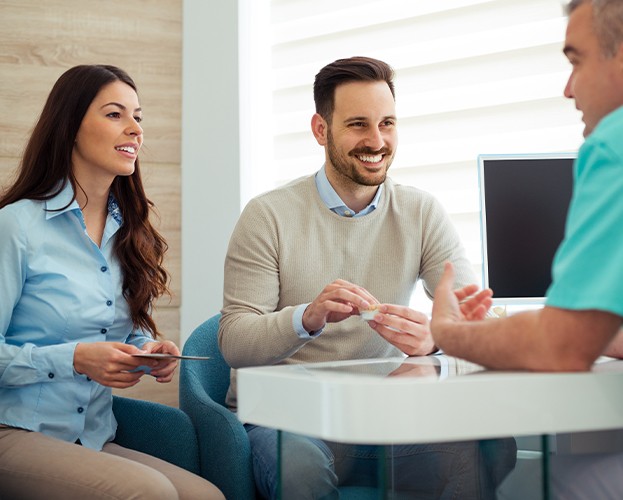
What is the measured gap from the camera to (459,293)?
5.32 feet

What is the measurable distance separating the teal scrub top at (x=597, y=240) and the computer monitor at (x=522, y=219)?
55.1 inches

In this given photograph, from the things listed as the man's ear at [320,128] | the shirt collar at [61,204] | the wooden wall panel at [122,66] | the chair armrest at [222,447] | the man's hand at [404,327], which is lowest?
the chair armrest at [222,447]

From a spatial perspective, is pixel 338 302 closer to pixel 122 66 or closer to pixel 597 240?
pixel 597 240

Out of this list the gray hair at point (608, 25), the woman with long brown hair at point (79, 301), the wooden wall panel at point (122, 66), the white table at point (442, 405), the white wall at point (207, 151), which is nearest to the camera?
the white table at point (442, 405)

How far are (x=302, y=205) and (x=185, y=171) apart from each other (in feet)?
3.80

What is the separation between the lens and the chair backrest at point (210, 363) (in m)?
2.46

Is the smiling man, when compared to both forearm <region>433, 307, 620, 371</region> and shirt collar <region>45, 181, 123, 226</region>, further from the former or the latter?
forearm <region>433, 307, 620, 371</region>

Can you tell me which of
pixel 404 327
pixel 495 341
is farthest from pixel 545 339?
pixel 404 327

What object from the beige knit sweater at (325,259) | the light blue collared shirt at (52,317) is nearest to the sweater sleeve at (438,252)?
the beige knit sweater at (325,259)

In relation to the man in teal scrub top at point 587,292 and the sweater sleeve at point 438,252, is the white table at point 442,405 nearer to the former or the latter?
the man in teal scrub top at point 587,292

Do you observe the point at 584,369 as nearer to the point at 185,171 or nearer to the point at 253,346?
the point at 253,346

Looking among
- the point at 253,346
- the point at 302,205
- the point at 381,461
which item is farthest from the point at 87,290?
the point at 381,461

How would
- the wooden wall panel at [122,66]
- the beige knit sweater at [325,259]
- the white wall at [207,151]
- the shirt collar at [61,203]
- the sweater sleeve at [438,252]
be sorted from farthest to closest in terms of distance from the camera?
1. the white wall at [207,151]
2. the wooden wall panel at [122,66]
3. the sweater sleeve at [438,252]
4. the beige knit sweater at [325,259]
5. the shirt collar at [61,203]

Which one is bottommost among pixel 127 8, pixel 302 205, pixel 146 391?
pixel 146 391
